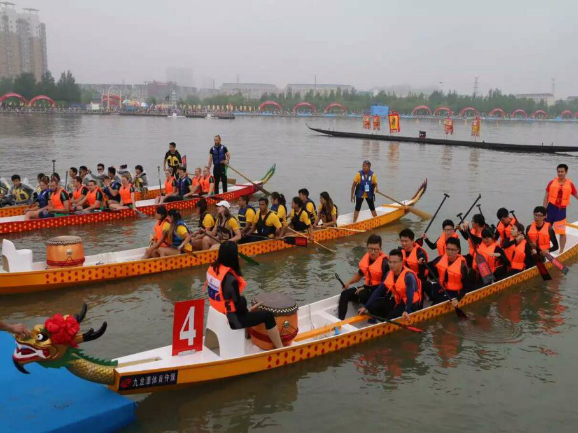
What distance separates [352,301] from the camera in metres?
8.27

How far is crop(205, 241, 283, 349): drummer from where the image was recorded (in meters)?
6.00

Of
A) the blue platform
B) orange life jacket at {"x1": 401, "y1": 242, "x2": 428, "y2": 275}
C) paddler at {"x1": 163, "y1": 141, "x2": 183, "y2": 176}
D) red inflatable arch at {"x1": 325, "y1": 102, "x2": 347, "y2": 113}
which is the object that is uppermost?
red inflatable arch at {"x1": 325, "y1": 102, "x2": 347, "y2": 113}

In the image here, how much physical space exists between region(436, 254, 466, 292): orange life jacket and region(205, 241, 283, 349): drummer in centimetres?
342

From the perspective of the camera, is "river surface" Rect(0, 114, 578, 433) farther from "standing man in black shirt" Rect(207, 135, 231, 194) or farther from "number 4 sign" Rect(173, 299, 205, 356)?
"standing man in black shirt" Rect(207, 135, 231, 194)

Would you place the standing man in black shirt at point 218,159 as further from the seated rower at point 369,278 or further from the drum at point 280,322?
the drum at point 280,322

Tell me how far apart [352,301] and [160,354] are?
324 centimetres

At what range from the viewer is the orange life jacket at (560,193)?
37.5 feet

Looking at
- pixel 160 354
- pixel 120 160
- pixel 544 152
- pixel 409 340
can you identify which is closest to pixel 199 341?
pixel 160 354

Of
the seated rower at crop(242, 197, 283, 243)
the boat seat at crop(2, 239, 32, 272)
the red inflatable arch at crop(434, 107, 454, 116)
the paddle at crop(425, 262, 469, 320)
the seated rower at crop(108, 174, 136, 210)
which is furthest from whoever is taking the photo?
the red inflatable arch at crop(434, 107, 454, 116)

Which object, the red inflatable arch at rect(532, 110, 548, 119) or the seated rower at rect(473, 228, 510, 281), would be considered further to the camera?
the red inflatable arch at rect(532, 110, 548, 119)

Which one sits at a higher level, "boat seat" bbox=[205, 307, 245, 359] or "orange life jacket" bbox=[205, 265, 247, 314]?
"orange life jacket" bbox=[205, 265, 247, 314]

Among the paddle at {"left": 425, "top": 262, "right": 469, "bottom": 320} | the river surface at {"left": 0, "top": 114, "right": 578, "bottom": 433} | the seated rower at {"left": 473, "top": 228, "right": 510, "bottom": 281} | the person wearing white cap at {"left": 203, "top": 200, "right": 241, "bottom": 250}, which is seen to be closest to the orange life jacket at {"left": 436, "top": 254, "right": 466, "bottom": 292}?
the paddle at {"left": 425, "top": 262, "right": 469, "bottom": 320}

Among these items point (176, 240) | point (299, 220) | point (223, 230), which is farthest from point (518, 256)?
point (176, 240)

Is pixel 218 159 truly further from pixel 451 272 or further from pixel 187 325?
pixel 187 325
